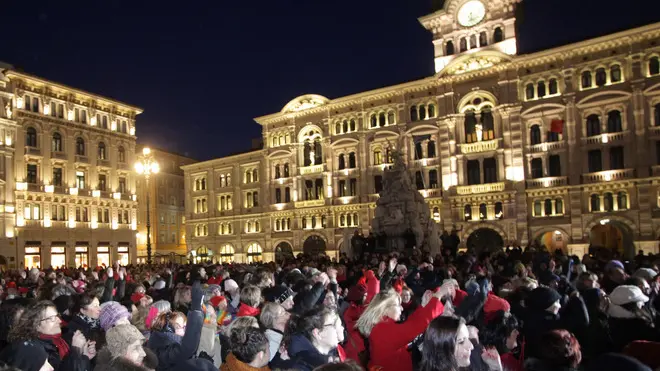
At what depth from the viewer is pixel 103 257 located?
169ft

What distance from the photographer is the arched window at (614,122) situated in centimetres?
4017

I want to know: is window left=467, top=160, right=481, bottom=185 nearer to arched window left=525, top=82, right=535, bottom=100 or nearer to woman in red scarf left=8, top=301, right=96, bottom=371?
arched window left=525, top=82, right=535, bottom=100

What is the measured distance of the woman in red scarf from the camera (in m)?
5.11

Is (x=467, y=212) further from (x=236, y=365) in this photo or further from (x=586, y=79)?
(x=236, y=365)

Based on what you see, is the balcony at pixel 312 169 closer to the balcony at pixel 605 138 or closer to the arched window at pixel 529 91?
the arched window at pixel 529 91

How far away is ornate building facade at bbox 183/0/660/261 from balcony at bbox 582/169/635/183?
76 millimetres

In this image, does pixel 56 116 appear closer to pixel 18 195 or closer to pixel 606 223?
pixel 18 195

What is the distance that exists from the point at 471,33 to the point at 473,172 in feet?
36.1

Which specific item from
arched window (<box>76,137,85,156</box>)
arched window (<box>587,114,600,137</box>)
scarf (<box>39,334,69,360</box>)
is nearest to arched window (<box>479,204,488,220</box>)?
arched window (<box>587,114,600,137</box>)

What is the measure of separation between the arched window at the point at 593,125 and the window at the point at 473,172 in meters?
8.26

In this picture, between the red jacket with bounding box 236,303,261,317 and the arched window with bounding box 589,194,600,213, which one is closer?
the red jacket with bounding box 236,303,261,317

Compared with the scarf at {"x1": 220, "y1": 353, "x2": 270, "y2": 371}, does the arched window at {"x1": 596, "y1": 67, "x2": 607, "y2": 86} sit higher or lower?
higher

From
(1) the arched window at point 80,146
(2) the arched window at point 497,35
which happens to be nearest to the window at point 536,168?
(2) the arched window at point 497,35

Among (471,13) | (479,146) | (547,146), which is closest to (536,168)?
(547,146)
